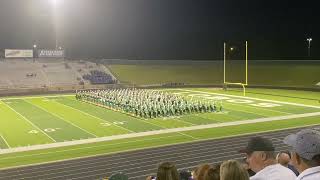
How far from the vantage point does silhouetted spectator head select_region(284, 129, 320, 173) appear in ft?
8.40

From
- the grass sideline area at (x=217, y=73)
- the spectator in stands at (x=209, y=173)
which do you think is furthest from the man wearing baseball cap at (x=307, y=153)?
the grass sideline area at (x=217, y=73)

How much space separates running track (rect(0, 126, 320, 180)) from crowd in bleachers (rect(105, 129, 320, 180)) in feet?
19.3

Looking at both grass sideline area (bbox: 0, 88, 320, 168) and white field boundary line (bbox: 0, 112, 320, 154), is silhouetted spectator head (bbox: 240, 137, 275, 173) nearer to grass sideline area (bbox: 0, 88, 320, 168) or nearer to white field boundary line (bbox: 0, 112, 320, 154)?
grass sideline area (bbox: 0, 88, 320, 168)

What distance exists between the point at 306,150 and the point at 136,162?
783cm

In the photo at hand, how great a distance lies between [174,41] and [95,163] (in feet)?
122

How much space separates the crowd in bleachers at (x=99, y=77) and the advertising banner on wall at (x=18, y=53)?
19.7 feet

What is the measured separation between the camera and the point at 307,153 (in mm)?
2568

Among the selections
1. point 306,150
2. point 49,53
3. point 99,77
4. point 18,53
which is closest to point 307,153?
point 306,150

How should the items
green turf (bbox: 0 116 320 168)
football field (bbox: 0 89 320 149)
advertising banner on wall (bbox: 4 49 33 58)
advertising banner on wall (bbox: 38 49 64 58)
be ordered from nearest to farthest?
green turf (bbox: 0 116 320 168) → football field (bbox: 0 89 320 149) → advertising banner on wall (bbox: 4 49 33 58) → advertising banner on wall (bbox: 38 49 64 58)

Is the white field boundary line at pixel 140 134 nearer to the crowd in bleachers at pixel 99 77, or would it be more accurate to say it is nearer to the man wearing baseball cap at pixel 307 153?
the man wearing baseball cap at pixel 307 153

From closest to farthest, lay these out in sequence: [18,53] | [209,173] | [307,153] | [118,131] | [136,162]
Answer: [307,153] → [209,173] → [136,162] → [118,131] → [18,53]

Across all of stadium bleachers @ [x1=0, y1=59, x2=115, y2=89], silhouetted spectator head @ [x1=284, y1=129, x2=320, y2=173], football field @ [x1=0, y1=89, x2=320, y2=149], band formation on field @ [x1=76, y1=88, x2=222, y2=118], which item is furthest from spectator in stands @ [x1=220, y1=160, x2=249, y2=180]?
stadium bleachers @ [x1=0, y1=59, x2=115, y2=89]

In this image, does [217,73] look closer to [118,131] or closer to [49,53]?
[49,53]

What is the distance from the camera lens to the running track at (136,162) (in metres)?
9.27
